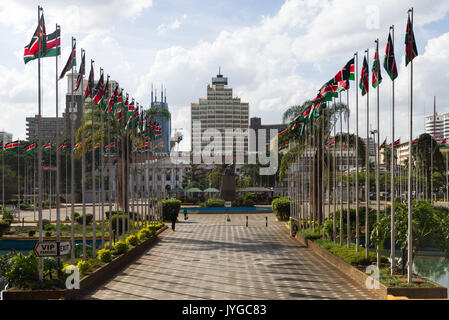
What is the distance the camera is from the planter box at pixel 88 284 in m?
14.4

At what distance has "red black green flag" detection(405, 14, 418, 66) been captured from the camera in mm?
15922

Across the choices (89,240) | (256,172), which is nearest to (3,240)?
(89,240)

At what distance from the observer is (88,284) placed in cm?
1692

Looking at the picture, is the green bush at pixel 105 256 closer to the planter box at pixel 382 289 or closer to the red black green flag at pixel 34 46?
the red black green flag at pixel 34 46

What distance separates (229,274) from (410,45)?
33.2 feet

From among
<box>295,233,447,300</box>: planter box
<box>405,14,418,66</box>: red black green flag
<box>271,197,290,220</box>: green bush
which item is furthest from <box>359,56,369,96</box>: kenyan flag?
<box>271,197,290,220</box>: green bush

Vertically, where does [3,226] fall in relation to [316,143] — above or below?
below

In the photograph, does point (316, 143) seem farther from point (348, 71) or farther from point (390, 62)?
point (390, 62)

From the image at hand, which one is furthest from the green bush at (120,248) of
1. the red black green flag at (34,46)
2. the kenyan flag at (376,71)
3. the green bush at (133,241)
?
the kenyan flag at (376,71)

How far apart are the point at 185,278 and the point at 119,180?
2211 cm

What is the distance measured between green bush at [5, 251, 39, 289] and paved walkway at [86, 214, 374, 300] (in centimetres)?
176

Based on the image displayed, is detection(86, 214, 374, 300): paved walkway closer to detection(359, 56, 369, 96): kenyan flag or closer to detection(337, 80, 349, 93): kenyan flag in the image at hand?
detection(359, 56, 369, 96): kenyan flag

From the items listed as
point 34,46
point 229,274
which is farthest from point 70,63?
point 229,274
